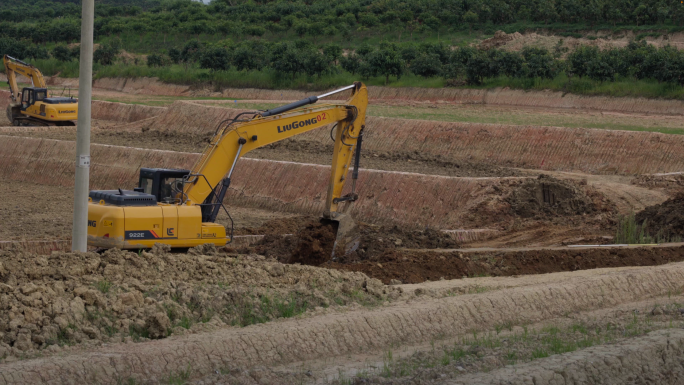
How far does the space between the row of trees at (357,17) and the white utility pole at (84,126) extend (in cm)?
4641

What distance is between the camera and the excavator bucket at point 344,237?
48.8 feet

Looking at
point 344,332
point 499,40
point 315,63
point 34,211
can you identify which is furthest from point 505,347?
point 499,40

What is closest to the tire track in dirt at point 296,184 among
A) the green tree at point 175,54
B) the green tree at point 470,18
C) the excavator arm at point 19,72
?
the excavator arm at point 19,72

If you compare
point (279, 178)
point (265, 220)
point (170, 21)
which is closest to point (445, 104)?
point (279, 178)

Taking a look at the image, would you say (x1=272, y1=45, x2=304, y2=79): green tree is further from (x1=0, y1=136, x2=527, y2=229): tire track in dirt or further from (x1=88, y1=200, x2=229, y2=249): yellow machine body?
(x1=88, y1=200, x2=229, y2=249): yellow machine body

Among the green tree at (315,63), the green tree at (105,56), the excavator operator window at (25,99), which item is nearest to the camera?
the excavator operator window at (25,99)

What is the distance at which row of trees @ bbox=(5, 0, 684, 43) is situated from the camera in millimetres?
52656

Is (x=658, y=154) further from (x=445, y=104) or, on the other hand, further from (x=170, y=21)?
(x=170, y=21)

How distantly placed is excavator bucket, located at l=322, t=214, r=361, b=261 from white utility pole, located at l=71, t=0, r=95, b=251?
16.6 ft

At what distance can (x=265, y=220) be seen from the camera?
19.7 metres

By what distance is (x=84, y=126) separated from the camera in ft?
35.8

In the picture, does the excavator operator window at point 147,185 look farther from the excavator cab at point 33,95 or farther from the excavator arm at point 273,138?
the excavator cab at point 33,95

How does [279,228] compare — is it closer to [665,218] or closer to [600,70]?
[665,218]

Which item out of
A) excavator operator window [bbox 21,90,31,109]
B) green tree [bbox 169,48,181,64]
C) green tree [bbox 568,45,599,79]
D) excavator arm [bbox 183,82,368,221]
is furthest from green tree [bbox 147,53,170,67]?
excavator arm [bbox 183,82,368,221]
